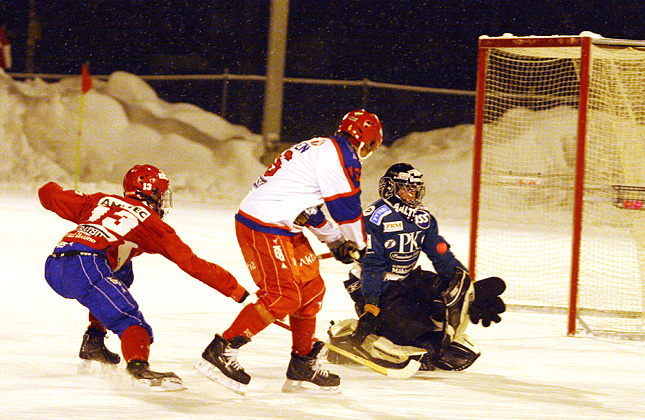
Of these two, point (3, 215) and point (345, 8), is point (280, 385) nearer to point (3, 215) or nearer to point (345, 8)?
point (3, 215)

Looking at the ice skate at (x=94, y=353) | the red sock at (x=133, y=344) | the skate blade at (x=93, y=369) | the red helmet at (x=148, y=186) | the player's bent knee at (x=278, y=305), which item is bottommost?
the skate blade at (x=93, y=369)

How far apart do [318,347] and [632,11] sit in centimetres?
2123

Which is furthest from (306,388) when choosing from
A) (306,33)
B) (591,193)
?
(306,33)

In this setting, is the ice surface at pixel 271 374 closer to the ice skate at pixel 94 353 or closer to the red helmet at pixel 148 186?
the ice skate at pixel 94 353

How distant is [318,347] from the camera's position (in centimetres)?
418

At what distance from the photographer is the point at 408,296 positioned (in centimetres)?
465

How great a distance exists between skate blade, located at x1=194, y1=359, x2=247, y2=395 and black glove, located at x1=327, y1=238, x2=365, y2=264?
71cm

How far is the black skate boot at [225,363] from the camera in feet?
12.7

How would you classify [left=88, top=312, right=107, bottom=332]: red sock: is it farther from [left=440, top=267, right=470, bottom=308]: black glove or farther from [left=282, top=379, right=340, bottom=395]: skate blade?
[left=440, top=267, right=470, bottom=308]: black glove

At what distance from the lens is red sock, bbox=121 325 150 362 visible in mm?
3916

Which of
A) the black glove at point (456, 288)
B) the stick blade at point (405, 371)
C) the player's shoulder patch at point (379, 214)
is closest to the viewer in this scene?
the stick blade at point (405, 371)

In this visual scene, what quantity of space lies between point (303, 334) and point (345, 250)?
0.44 m

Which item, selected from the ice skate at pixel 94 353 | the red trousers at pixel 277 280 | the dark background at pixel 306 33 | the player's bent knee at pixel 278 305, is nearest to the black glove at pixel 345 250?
the red trousers at pixel 277 280

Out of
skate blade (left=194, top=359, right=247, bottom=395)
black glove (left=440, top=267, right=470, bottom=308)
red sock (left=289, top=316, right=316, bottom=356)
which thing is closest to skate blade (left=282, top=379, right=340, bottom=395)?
red sock (left=289, top=316, right=316, bottom=356)
